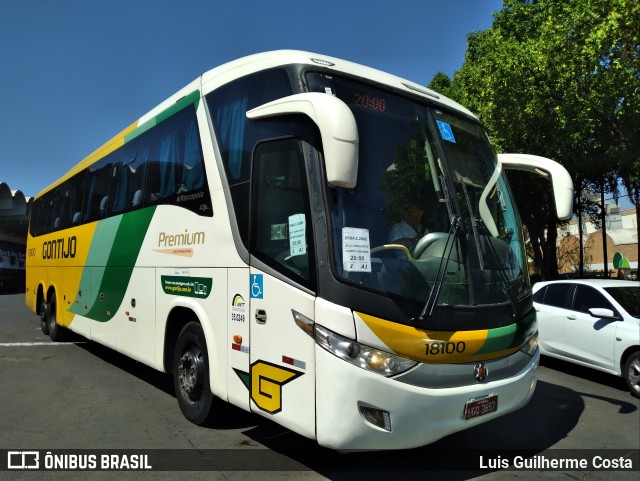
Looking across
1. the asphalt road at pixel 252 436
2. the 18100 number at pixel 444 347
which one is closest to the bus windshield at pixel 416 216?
the 18100 number at pixel 444 347

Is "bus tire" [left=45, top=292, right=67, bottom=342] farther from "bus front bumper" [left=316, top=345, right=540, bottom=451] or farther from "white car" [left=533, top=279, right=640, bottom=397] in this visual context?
"white car" [left=533, top=279, right=640, bottom=397]

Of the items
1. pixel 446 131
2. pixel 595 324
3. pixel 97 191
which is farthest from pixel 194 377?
pixel 595 324

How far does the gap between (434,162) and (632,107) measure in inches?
352

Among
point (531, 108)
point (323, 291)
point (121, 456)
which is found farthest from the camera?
point (531, 108)

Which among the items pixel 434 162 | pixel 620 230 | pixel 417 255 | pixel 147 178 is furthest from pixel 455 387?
pixel 620 230

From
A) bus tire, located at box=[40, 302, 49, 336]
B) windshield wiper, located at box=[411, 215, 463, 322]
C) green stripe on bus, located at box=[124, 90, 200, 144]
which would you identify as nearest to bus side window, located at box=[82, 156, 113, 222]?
green stripe on bus, located at box=[124, 90, 200, 144]

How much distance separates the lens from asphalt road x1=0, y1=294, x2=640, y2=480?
13.9 ft

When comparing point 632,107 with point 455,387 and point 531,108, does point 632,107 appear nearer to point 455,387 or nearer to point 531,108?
point 531,108

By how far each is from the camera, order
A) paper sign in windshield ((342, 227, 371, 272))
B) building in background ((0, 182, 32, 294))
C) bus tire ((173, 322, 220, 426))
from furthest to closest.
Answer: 1. building in background ((0, 182, 32, 294))
2. bus tire ((173, 322, 220, 426))
3. paper sign in windshield ((342, 227, 371, 272))

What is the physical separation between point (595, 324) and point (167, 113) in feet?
21.6

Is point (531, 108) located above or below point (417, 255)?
above

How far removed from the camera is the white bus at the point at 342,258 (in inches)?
139

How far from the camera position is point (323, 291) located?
3.61m

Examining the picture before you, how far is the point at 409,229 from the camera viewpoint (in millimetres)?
3902
